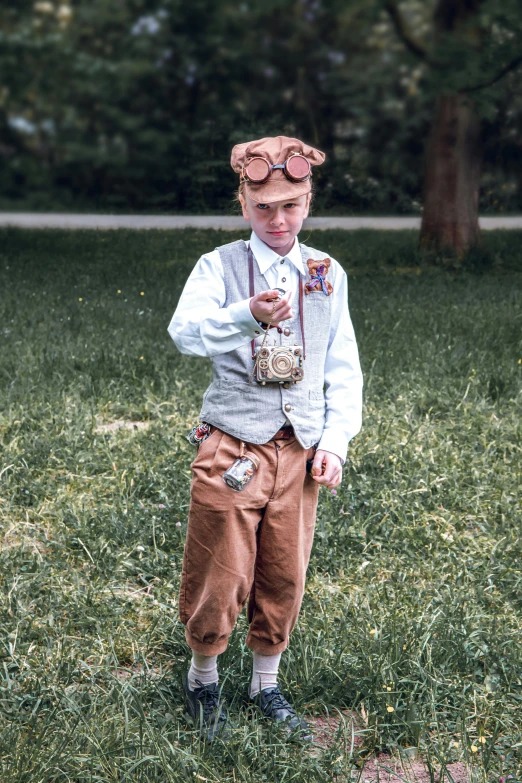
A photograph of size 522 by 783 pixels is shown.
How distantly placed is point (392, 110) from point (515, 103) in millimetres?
3354

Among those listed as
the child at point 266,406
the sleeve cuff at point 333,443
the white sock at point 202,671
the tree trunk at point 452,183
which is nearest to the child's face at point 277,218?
the child at point 266,406

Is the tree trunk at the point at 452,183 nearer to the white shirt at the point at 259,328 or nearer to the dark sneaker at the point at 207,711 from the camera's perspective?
the white shirt at the point at 259,328

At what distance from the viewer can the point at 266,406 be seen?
2.40 m

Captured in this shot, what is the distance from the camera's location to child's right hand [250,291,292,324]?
2.13m

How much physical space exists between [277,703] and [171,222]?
44.2 feet

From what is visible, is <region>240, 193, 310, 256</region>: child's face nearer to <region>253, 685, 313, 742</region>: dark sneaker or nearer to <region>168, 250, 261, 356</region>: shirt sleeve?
<region>168, 250, 261, 356</region>: shirt sleeve

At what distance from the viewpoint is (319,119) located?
47.2 feet

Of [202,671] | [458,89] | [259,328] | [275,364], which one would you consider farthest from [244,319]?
[458,89]

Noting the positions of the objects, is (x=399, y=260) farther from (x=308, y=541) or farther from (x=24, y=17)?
(x=308, y=541)

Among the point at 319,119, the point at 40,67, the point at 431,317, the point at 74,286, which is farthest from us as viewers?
the point at 319,119

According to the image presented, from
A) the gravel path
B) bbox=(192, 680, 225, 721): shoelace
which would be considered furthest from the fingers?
the gravel path

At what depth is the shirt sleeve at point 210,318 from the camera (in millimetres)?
2211

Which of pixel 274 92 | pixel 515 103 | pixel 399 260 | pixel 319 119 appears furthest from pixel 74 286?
pixel 515 103

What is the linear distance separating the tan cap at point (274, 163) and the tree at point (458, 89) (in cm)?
859
